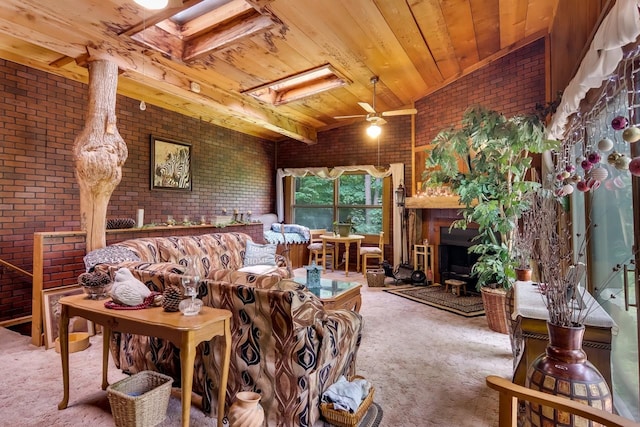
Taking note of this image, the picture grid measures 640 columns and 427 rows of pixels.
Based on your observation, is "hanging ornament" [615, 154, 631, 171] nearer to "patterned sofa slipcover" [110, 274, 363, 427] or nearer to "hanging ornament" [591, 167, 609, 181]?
"hanging ornament" [591, 167, 609, 181]

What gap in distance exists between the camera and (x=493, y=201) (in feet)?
10.2

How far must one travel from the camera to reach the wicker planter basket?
3.36m

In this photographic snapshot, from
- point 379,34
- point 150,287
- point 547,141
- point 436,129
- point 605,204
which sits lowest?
point 150,287

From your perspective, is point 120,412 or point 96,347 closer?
point 120,412

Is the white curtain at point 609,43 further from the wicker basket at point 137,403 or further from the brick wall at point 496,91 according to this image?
the brick wall at point 496,91

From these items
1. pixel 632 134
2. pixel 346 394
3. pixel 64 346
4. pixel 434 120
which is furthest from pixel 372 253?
pixel 632 134

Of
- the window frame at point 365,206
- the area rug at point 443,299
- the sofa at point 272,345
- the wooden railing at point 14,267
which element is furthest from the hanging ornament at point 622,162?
the window frame at point 365,206

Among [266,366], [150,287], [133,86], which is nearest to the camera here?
[266,366]

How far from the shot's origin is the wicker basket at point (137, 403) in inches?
65.1

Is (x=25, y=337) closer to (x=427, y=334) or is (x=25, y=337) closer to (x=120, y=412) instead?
(x=120, y=412)

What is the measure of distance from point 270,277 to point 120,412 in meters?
0.99

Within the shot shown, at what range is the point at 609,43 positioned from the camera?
4.25ft

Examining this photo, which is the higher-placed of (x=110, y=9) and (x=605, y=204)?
(x=110, y=9)

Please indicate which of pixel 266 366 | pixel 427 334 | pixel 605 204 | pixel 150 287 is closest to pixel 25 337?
pixel 150 287
